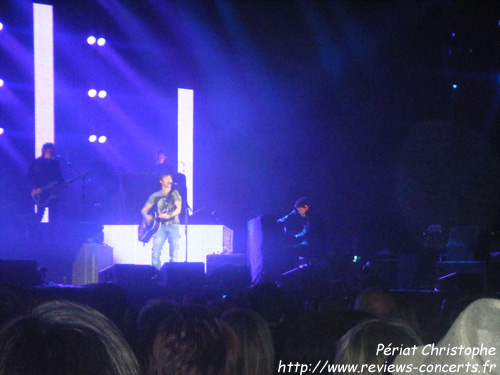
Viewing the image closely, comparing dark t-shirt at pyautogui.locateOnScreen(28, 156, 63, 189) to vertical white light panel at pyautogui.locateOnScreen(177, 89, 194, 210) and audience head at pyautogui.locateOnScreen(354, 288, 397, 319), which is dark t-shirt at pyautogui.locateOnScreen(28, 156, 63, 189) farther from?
audience head at pyautogui.locateOnScreen(354, 288, 397, 319)

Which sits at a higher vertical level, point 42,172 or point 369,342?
point 42,172

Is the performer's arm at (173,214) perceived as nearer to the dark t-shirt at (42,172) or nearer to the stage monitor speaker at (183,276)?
the dark t-shirt at (42,172)

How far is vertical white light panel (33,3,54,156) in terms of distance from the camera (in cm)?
1087

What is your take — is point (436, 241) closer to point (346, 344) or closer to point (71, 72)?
point (71, 72)

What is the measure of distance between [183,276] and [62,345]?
6646 mm

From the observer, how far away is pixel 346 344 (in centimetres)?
179

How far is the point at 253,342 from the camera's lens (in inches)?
108

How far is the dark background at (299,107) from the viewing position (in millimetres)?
11969

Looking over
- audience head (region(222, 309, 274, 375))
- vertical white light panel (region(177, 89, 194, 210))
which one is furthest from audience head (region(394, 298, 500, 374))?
vertical white light panel (region(177, 89, 194, 210))

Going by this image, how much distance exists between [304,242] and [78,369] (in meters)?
10.0

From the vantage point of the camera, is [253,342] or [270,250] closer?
[253,342]

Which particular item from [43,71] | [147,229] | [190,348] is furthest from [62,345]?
[43,71]

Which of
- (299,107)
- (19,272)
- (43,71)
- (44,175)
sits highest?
(43,71)

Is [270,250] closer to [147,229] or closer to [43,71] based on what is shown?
[147,229]
